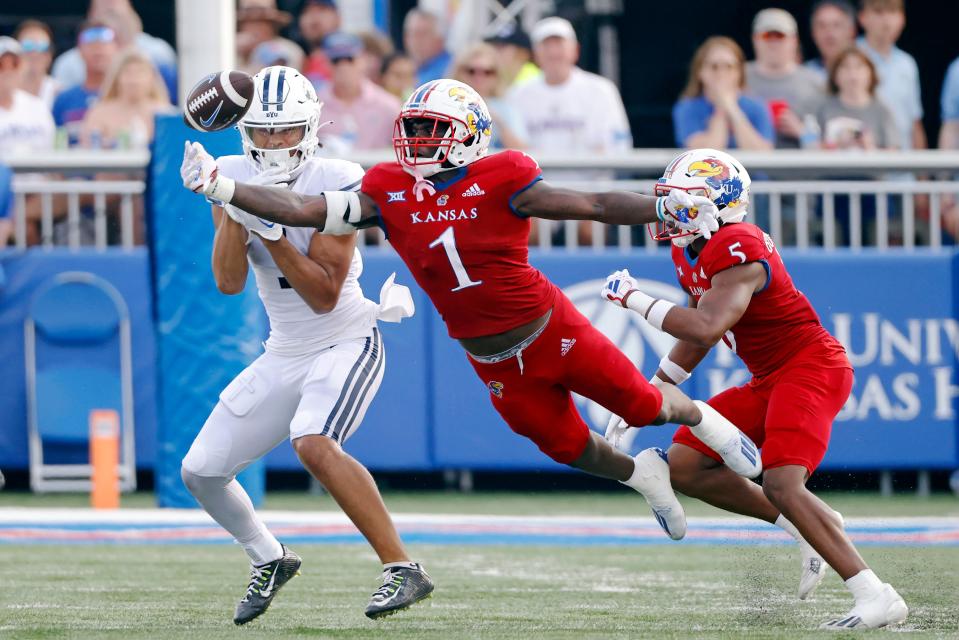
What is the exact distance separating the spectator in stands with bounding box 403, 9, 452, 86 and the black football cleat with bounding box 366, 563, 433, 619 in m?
7.11

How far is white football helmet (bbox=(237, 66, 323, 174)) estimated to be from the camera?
5.80 m

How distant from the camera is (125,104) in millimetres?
10805

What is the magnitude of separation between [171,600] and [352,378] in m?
1.20

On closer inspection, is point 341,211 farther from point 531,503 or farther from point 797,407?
point 531,503

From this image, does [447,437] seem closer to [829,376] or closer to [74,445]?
[74,445]

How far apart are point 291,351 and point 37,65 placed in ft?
22.0

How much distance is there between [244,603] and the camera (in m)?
5.71

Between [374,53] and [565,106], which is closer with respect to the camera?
[565,106]

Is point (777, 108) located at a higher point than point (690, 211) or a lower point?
higher

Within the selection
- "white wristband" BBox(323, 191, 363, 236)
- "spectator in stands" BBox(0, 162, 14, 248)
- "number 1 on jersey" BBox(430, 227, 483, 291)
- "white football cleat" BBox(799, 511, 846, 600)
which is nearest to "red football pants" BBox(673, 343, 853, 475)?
"white football cleat" BBox(799, 511, 846, 600)

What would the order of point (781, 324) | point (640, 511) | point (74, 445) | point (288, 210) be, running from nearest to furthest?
point (288, 210)
point (781, 324)
point (640, 511)
point (74, 445)

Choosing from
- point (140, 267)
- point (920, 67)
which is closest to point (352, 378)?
point (140, 267)

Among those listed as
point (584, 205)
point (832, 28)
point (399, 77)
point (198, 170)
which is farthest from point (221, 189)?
point (832, 28)

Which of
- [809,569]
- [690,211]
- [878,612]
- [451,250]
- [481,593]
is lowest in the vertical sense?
[481,593]
